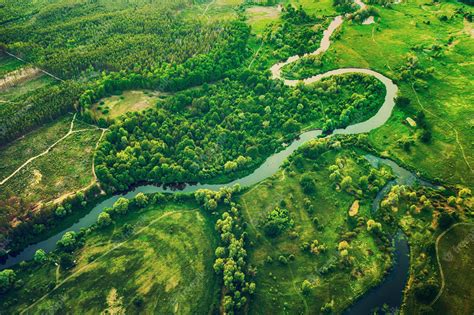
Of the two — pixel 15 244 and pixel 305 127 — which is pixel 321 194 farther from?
pixel 15 244

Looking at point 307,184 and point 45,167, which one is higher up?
point 45,167

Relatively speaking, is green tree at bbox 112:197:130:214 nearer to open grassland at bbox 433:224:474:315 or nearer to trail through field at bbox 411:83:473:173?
open grassland at bbox 433:224:474:315

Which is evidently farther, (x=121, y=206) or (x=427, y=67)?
(x=427, y=67)

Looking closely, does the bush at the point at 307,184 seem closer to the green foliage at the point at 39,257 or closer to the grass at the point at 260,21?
the green foliage at the point at 39,257

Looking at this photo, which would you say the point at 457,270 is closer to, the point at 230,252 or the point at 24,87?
the point at 230,252

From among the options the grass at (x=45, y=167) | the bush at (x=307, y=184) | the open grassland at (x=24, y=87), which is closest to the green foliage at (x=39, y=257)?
the grass at (x=45, y=167)

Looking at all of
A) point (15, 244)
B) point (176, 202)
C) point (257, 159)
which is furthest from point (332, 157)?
point (15, 244)

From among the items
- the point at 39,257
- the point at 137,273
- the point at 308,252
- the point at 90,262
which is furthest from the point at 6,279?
the point at 308,252
